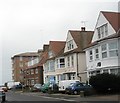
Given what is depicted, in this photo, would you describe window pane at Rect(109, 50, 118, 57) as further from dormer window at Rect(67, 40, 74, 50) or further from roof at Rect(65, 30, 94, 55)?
dormer window at Rect(67, 40, 74, 50)

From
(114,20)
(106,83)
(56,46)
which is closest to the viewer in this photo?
(106,83)

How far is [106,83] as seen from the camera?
3806 cm

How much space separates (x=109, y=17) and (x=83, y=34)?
1354 centimetres

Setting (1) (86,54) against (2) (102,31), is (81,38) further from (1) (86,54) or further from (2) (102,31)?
(2) (102,31)

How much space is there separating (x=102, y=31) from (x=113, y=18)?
87.9 inches

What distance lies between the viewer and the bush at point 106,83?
38000 mm

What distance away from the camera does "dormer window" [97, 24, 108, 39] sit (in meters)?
44.8

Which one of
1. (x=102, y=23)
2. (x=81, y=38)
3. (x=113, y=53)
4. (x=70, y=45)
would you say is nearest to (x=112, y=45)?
(x=113, y=53)

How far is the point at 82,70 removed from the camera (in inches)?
2173

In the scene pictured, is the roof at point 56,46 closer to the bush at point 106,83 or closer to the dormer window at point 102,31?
the dormer window at point 102,31

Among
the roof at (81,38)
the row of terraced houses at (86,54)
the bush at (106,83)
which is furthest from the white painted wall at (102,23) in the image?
the roof at (81,38)

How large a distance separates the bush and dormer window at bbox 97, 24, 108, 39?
800 cm

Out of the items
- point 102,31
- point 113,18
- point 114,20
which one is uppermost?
point 113,18

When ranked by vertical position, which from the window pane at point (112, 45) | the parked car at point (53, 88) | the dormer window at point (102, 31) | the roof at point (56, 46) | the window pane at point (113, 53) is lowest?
the parked car at point (53, 88)
